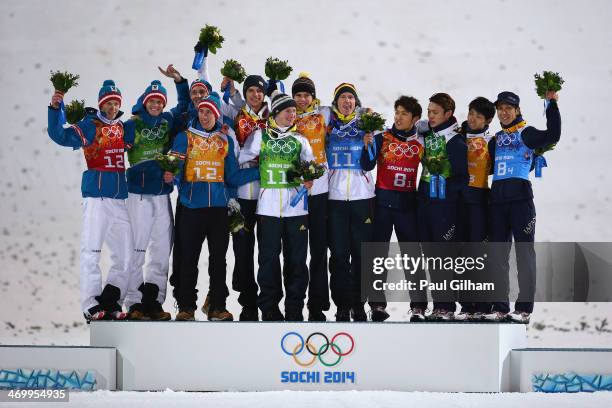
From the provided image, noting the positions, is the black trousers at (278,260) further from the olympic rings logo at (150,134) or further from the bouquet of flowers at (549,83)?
the bouquet of flowers at (549,83)

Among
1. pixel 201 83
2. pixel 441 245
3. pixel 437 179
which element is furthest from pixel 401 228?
pixel 201 83

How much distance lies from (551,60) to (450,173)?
12.1 feet

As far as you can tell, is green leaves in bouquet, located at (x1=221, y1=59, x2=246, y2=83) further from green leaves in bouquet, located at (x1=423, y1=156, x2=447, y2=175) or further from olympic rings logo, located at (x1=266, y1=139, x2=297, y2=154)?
green leaves in bouquet, located at (x1=423, y1=156, x2=447, y2=175)

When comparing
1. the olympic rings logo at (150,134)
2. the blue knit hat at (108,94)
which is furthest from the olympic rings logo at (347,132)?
the blue knit hat at (108,94)

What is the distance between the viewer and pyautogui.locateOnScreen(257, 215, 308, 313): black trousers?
557 cm

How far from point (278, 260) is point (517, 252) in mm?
1475

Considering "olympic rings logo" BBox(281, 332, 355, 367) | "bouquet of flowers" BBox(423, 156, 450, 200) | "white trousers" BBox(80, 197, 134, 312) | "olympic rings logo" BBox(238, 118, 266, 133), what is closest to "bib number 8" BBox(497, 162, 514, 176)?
"bouquet of flowers" BBox(423, 156, 450, 200)

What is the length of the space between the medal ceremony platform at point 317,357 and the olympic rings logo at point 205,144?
111cm

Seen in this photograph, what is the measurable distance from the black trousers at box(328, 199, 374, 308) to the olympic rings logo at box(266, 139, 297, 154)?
44 cm

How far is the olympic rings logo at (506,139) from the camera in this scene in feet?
18.8

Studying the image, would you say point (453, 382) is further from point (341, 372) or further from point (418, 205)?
point (418, 205)

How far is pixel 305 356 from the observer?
5.20 meters

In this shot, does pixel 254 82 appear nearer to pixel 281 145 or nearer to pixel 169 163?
pixel 281 145

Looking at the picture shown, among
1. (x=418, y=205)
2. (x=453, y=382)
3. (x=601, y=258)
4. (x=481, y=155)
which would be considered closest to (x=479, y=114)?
(x=481, y=155)
